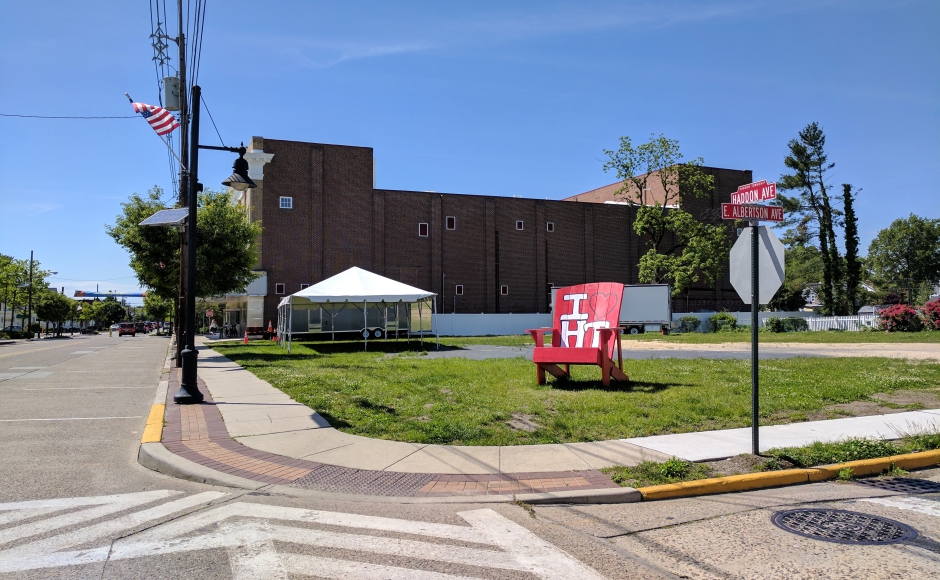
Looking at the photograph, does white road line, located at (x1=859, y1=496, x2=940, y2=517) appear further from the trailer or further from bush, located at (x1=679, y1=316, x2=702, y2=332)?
bush, located at (x1=679, y1=316, x2=702, y2=332)

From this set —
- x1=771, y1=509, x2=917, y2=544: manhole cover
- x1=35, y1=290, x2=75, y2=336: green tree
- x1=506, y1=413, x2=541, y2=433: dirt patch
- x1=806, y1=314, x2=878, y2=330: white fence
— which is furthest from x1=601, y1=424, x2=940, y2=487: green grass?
x1=35, y1=290, x2=75, y2=336: green tree

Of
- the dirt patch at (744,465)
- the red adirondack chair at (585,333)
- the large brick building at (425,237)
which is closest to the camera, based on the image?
the dirt patch at (744,465)

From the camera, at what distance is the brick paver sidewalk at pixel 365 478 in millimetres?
6047

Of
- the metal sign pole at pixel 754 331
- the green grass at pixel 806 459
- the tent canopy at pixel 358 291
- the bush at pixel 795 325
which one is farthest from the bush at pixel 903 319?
the metal sign pole at pixel 754 331

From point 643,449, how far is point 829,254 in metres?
63.5

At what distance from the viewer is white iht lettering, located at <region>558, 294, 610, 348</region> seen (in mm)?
12102

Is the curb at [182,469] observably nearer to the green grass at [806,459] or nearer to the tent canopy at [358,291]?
the green grass at [806,459]

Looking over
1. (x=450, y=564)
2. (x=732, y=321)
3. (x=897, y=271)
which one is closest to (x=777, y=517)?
(x=450, y=564)

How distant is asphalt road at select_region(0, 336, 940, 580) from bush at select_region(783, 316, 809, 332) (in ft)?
139

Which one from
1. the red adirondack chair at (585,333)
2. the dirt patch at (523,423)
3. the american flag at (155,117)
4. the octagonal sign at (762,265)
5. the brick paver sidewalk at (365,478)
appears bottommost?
the brick paver sidewalk at (365,478)

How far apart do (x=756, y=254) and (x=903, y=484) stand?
2707mm

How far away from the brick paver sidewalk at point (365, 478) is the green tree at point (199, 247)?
21.0 meters

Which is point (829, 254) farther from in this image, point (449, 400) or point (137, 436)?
point (137, 436)

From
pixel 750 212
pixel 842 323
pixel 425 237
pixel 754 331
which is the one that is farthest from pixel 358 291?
pixel 842 323
